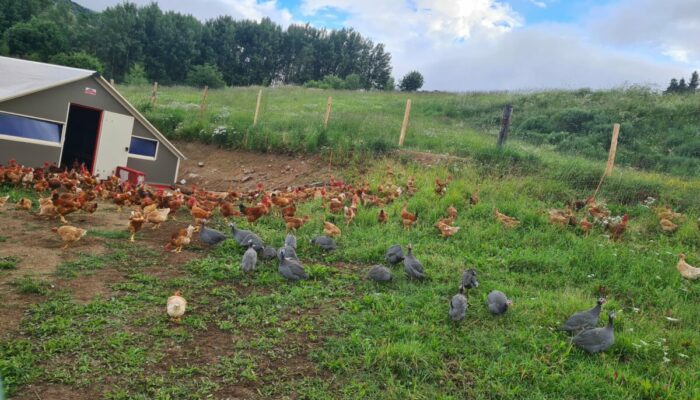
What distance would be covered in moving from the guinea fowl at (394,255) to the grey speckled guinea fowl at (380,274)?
526 millimetres

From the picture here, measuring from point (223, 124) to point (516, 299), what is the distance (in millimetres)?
16042

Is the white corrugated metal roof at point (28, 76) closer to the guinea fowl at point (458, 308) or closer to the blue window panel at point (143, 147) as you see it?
the blue window panel at point (143, 147)

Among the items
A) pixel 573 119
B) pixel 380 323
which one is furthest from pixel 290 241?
pixel 573 119

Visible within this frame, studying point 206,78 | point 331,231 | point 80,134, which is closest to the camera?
point 331,231

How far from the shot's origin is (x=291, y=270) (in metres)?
6.63

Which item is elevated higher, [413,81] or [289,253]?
[413,81]

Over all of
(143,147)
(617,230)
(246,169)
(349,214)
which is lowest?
(349,214)

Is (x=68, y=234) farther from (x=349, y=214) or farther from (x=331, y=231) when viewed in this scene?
(x=349, y=214)

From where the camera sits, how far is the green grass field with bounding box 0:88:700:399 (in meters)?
4.31

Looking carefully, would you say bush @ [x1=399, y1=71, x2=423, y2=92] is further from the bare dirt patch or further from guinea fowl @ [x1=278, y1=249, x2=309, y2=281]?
guinea fowl @ [x1=278, y1=249, x2=309, y2=281]

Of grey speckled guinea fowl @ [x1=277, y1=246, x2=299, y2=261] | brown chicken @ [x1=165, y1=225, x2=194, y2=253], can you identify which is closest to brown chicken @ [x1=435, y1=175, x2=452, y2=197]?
grey speckled guinea fowl @ [x1=277, y1=246, x2=299, y2=261]

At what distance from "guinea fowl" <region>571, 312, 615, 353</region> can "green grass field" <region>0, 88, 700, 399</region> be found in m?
0.12

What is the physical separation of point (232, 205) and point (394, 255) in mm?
4743

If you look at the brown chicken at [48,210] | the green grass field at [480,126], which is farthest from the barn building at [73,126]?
the brown chicken at [48,210]
